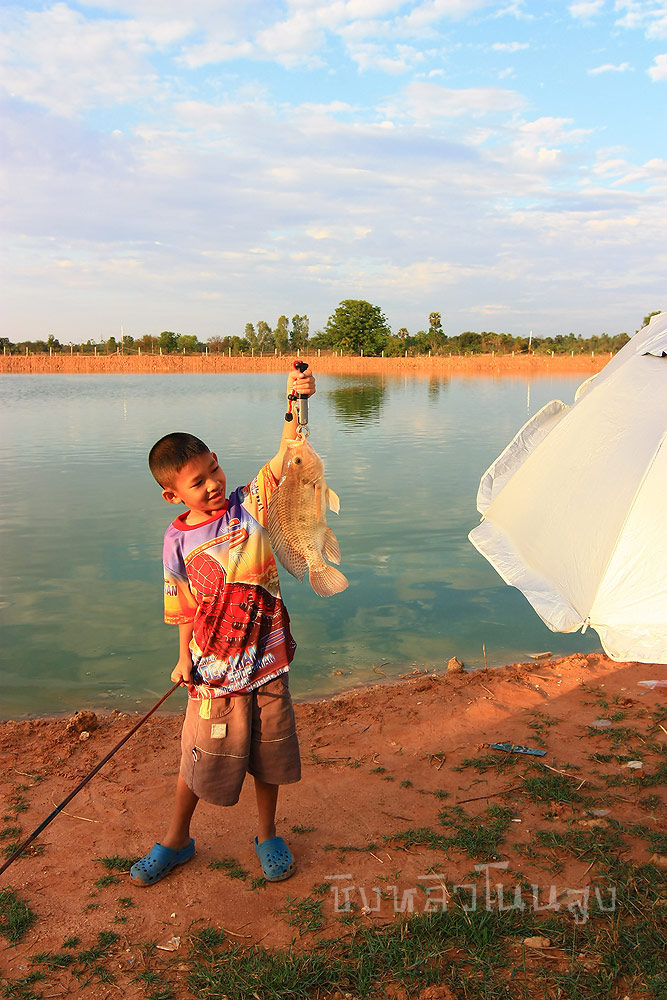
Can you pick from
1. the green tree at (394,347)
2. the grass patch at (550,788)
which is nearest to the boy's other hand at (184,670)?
the grass patch at (550,788)

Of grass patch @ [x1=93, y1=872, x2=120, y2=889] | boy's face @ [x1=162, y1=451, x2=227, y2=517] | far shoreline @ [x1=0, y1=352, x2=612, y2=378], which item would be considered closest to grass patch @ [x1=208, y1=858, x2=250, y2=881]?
grass patch @ [x1=93, y1=872, x2=120, y2=889]

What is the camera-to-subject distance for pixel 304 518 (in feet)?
7.34

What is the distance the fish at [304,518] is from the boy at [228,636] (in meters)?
0.25

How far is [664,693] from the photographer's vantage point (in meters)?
4.57

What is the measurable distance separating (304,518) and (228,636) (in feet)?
2.00

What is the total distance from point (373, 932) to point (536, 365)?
53.4 meters

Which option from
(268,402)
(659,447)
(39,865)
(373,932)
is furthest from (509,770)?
(268,402)

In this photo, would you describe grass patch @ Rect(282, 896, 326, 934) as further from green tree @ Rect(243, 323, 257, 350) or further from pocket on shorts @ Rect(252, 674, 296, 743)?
green tree @ Rect(243, 323, 257, 350)

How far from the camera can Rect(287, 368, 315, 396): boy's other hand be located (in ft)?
7.06

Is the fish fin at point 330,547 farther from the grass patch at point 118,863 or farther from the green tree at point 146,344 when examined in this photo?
the green tree at point 146,344

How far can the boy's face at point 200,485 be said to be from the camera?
2.43 meters

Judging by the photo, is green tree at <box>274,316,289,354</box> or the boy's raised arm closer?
the boy's raised arm

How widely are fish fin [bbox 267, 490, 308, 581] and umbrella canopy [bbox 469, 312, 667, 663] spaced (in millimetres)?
1022

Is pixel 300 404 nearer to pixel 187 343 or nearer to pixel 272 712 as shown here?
pixel 272 712
